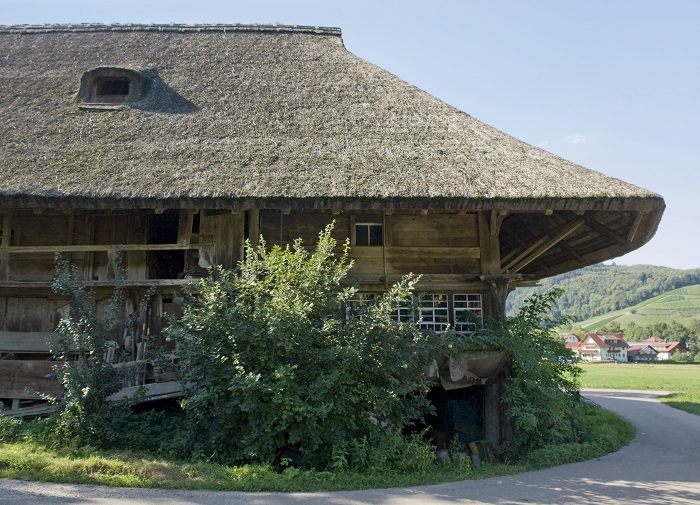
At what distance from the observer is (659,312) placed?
138 meters

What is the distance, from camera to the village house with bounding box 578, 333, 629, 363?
298 ft

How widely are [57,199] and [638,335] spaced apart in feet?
380

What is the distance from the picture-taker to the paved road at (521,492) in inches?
262

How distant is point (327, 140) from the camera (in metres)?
11.6

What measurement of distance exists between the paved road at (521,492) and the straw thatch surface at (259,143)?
4.19 m

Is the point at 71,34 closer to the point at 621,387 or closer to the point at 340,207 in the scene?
the point at 340,207

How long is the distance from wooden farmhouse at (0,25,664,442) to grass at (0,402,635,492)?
2.16 metres

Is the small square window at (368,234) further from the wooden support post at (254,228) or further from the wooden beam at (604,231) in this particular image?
the wooden beam at (604,231)

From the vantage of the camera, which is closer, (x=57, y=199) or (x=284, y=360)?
(x=284, y=360)

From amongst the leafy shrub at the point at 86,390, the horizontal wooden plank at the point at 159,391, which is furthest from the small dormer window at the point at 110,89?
the horizontal wooden plank at the point at 159,391

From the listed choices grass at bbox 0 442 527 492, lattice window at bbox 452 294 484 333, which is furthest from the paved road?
lattice window at bbox 452 294 484 333

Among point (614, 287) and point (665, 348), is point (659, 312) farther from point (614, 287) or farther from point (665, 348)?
point (665, 348)

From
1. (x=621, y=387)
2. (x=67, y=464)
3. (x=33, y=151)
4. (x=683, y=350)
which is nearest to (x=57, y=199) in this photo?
(x=33, y=151)

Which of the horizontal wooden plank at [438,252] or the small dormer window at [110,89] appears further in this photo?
the small dormer window at [110,89]
